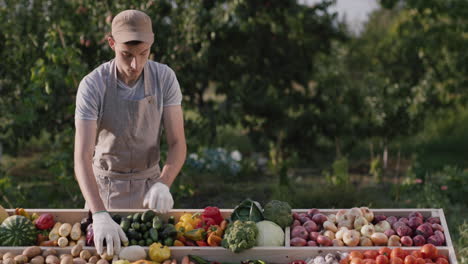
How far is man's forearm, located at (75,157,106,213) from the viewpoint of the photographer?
3.06 metres

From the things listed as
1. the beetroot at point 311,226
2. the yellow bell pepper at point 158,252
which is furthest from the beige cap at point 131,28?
the beetroot at point 311,226

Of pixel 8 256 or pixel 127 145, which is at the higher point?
pixel 127 145

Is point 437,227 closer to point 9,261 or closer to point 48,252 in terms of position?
point 48,252

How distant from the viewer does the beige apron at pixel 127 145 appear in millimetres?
3316

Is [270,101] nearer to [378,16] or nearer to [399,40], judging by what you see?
[399,40]

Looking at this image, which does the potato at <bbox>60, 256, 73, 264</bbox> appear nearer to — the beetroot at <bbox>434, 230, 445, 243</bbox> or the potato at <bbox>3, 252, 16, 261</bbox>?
the potato at <bbox>3, 252, 16, 261</bbox>

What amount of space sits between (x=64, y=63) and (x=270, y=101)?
257cm

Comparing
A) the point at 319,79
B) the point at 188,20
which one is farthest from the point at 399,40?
the point at 188,20

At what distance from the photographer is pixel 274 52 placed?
773cm

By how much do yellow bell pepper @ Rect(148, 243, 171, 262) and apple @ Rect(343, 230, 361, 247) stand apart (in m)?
0.82

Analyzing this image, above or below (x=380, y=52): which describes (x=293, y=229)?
below

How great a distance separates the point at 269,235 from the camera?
10.1 ft

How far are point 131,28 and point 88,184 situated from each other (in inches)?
29.2

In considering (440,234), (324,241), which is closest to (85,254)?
(324,241)
